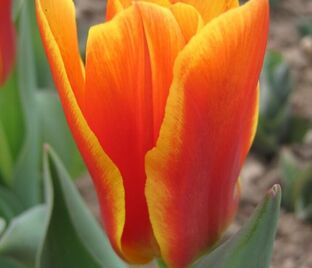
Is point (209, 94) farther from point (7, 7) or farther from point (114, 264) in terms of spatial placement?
point (7, 7)

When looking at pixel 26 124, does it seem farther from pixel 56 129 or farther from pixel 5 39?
pixel 5 39

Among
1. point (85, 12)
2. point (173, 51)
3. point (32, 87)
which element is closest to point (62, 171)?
point (173, 51)

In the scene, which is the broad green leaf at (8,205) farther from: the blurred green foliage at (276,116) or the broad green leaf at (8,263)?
the blurred green foliage at (276,116)

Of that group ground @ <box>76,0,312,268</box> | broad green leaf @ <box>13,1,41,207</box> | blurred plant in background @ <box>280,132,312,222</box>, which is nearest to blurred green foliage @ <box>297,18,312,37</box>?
ground @ <box>76,0,312,268</box>

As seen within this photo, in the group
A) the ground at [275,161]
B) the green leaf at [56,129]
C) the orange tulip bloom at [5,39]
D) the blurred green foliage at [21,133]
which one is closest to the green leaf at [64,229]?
the orange tulip bloom at [5,39]

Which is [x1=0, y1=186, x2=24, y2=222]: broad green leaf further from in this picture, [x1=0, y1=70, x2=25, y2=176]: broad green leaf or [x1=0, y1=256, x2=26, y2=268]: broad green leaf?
[x1=0, y1=256, x2=26, y2=268]: broad green leaf

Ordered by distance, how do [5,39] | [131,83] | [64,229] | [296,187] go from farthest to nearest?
[296,187]
[5,39]
[64,229]
[131,83]

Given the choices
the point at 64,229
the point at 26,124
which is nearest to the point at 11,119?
the point at 26,124
